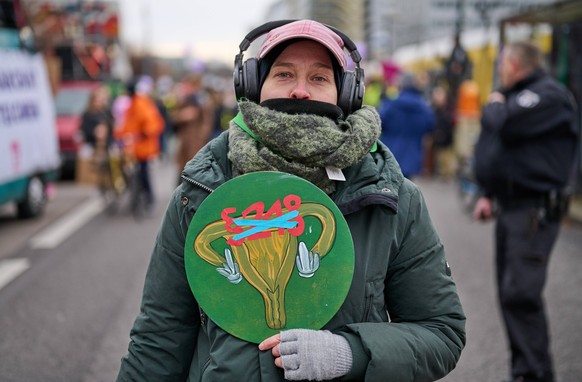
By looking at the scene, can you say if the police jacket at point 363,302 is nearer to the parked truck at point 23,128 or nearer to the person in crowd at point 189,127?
the parked truck at point 23,128

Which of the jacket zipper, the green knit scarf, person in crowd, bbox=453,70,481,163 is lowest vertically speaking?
person in crowd, bbox=453,70,481,163

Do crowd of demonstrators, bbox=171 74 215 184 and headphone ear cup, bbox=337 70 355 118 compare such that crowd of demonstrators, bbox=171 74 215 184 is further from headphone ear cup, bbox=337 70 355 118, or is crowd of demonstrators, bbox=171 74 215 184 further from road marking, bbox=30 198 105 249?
headphone ear cup, bbox=337 70 355 118

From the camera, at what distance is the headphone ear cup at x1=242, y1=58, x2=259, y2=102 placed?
1835 millimetres

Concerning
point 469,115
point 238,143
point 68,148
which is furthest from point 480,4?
point 238,143

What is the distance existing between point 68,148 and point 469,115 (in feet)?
27.6

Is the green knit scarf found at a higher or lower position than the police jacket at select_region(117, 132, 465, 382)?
higher

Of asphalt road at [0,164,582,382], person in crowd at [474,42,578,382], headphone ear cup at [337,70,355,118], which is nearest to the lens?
headphone ear cup at [337,70,355,118]

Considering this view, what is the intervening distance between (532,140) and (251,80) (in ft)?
8.41

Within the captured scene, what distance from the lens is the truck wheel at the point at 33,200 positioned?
10.3m

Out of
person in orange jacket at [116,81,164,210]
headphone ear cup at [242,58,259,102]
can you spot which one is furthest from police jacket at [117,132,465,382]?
person in orange jacket at [116,81,164,210]

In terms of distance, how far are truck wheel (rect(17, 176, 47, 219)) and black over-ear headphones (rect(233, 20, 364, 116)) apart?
9.06 meters

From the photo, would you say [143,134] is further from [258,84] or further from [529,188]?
[258,84]

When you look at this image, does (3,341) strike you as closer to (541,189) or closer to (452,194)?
(541,189)

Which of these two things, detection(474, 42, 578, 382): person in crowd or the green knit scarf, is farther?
detection(474, 42, 578, 382): person in crowd
